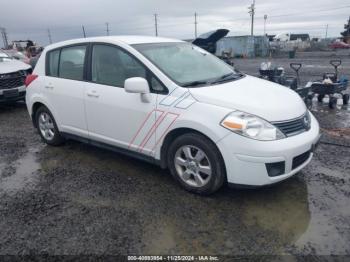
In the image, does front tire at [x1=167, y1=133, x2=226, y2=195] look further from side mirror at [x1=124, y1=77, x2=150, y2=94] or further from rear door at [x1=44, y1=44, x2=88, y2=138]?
rear door at [x1=44, y1=44, x2=88, y2=138]

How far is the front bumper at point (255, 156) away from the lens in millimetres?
3041

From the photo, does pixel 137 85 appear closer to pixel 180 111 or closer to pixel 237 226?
pixel 180 111

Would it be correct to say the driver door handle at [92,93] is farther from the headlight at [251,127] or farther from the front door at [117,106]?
the headlight at [251,127]

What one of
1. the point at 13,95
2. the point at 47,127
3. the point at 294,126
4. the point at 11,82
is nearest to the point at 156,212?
the point at 294,126

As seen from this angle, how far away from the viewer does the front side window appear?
385cm

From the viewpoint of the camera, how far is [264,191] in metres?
3.61

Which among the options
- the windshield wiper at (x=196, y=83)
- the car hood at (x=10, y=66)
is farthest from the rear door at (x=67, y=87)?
the car hood at (x=10, y=66)

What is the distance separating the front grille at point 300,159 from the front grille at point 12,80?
749 centimetres

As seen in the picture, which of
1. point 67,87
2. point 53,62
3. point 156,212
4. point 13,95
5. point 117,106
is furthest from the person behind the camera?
point 13,95

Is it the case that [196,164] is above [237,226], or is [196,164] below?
above

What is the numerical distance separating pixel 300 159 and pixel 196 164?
110cm

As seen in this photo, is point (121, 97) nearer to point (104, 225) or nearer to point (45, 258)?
point (104, 225)

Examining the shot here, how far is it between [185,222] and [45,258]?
1.28 m

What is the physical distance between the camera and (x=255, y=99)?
335 cm
